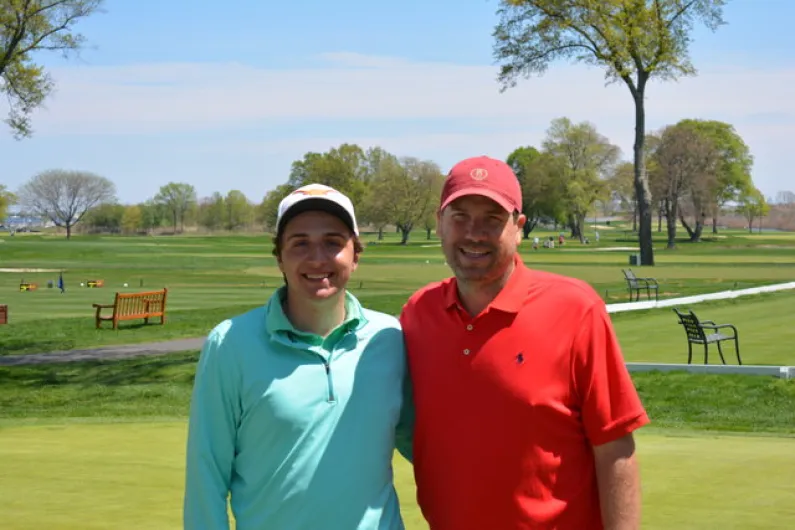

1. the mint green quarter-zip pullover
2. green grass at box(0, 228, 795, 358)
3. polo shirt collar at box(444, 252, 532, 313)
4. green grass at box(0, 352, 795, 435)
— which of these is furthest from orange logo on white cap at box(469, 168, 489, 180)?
green grass at box(0, 228, 795, 358)

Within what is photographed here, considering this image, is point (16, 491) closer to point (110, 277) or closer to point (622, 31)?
point (622, 31)

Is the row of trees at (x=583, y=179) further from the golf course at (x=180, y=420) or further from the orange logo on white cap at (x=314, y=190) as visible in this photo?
the orange logo on white cap at (x=314, y=190)

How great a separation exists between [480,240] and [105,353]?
66.4 feet

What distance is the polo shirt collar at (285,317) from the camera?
3.60m

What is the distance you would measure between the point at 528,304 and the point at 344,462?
0.75 metres

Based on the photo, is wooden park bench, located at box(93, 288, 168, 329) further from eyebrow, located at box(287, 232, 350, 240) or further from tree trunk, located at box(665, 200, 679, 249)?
tree trunk, located at box(665, 200, 679, 249)

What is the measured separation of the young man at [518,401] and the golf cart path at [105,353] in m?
18.7

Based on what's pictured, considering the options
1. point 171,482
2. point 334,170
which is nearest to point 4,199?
point 334,170

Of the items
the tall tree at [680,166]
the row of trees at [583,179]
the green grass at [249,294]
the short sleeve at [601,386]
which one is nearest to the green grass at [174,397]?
the green grass at [249,294]

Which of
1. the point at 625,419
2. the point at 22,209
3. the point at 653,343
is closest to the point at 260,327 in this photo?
the point at 625,419

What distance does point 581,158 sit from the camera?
125188 mm

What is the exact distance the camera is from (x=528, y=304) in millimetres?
3613

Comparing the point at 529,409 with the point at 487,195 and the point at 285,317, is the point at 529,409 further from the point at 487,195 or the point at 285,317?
the point at 285,317

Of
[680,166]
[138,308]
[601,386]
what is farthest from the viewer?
[680,166]
